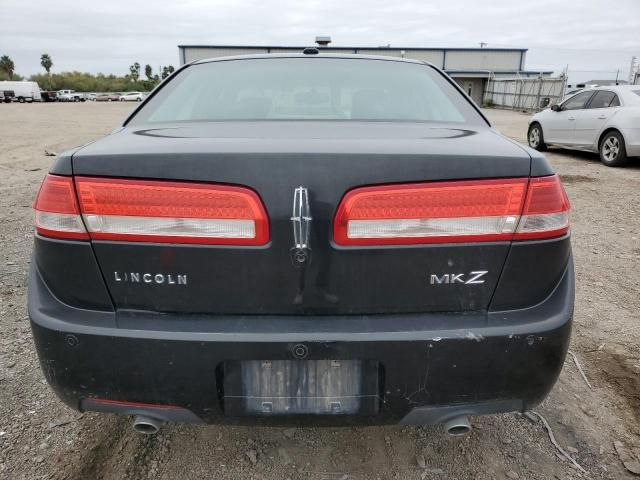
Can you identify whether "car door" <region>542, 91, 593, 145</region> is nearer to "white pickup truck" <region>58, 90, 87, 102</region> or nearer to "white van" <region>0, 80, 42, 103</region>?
"white van" <region>0, 80, 42, 103</region>

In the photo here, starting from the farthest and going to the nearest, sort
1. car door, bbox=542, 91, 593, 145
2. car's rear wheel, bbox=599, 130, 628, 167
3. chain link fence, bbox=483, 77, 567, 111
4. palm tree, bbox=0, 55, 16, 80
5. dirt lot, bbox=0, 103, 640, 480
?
1. palm tree, bbox=0, 55, 16, 80
2. chain link fence, bbox=483, 77, 567, 111
3. car door, bbox=542, 91, 593, 145
4. car's rear wheel, bbox=599, 130, 628, 167
5. dirt lot, bbox=0, 103, 640, 480

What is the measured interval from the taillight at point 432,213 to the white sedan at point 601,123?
8419 mm

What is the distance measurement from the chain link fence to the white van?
2018 inches

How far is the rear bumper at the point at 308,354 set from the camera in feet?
4.77

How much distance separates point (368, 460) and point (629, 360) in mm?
1694

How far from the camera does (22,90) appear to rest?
5756 cm

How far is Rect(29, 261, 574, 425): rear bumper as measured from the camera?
1.45 metres

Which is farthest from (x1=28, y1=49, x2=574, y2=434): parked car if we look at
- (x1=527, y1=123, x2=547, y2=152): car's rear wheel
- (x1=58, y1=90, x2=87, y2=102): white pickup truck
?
(x1=58, y1=90, x2=87, y2=102): white pickup truck

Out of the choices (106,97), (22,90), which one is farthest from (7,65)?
(22,90)

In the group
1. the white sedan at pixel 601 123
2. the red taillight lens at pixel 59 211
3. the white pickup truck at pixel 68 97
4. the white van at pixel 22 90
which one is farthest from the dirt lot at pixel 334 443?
the white pickup truck at pixel 68 97

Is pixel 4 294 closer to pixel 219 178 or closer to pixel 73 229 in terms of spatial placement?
pixel 73 229

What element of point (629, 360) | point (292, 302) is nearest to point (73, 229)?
point (292, 302)

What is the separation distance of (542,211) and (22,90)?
2697 inches

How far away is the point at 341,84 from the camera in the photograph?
2451mm
